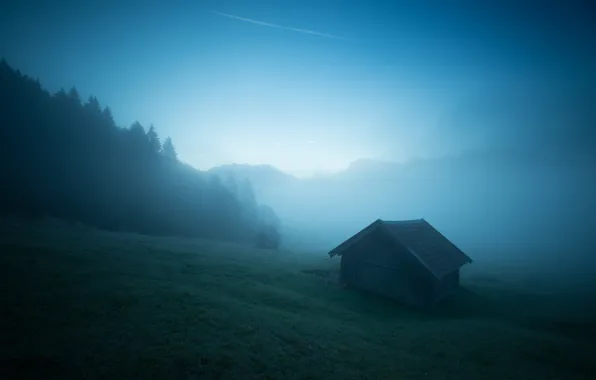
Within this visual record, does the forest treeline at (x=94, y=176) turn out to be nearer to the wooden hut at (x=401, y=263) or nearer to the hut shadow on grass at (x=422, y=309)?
the wooden hut at (x=401, y=263)

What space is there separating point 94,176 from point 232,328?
7846 cm

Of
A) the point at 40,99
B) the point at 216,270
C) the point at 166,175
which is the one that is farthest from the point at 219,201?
the point at 216,270

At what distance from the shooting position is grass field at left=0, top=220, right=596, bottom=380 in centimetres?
1114

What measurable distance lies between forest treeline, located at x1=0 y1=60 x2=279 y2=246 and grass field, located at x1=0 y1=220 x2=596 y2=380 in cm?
3600

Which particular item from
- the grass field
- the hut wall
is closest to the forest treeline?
the grass field

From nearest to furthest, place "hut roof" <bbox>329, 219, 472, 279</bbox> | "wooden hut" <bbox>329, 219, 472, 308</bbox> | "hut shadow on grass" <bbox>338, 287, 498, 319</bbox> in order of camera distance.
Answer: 1. "hut shadow on grass" <bbox>338, 287, 498, 319</bbox>
2. "wooden hut" <bbox>329, 219, 472, 308</bbox>
3. "hut roof" <bbox>329, 219, 472, 279</bbox>

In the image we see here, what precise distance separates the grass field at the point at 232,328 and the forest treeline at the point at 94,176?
3600 cm

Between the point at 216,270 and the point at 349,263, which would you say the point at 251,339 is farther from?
the point at 349,263

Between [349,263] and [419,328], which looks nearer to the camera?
[419,328]

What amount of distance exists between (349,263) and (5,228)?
4095 cm

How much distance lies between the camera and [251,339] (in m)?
14.2

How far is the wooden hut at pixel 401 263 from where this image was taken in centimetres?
2573

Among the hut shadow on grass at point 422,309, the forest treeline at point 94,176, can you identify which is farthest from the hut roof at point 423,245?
the forest treeline at point 94,176

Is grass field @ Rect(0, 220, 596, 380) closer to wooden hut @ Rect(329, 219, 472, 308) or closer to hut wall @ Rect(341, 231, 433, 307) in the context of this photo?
hut wall @ Rect(341, 231, 433, 307)
